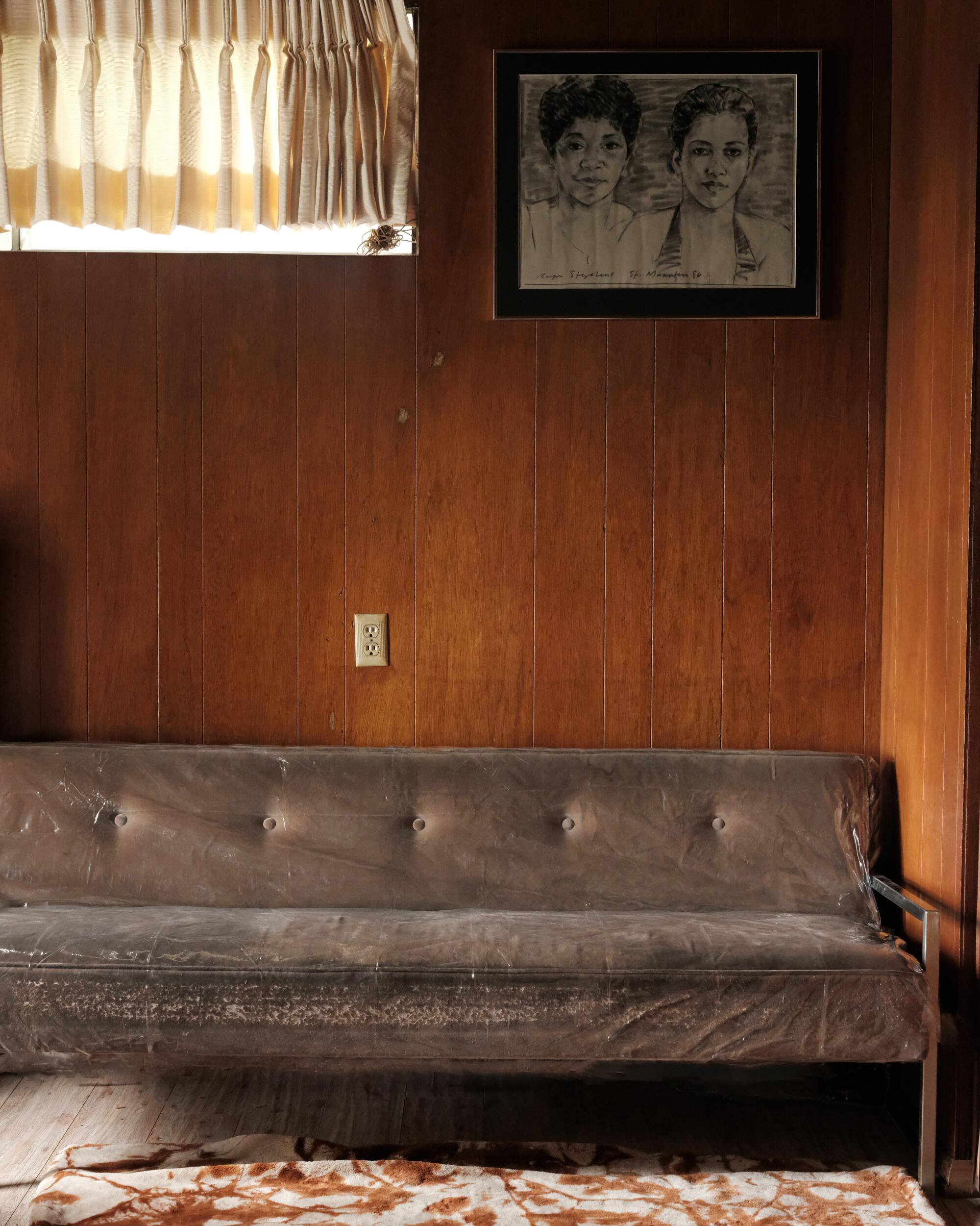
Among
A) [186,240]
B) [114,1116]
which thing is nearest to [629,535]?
[186,240]

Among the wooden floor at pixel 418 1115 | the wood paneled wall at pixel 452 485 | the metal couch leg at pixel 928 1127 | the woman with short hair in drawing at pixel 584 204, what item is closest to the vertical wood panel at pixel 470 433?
the wood paneled wall at pixel 452 485

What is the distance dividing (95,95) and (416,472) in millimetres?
1320

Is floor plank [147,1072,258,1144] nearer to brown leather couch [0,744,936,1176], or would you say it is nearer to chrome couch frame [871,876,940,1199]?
brown leather couch [0,744,936,1176]

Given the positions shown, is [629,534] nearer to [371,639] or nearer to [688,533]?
[688,533]

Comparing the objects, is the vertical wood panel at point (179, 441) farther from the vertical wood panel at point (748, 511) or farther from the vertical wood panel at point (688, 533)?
the vertical wood panel at point (748, 511)

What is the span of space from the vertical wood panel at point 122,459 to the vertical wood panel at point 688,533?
1332mm

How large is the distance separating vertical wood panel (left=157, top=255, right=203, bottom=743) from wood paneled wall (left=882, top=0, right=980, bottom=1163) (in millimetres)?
1792

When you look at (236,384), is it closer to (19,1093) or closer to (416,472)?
(416,472)

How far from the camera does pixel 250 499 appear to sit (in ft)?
8.33

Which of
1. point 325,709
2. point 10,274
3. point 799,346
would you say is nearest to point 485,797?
point 325,709

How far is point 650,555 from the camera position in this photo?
2529 mm

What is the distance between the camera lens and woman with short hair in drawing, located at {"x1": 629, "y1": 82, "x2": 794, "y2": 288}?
2.49 m

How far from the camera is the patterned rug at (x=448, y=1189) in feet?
6.01

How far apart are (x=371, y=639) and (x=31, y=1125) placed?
1348 mm
